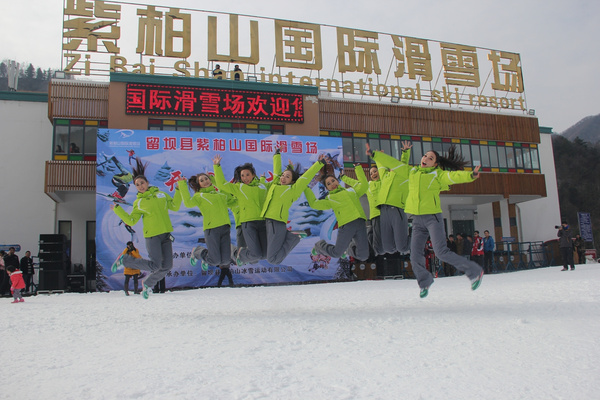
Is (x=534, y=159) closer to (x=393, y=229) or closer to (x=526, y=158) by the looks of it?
(x=526, y=158)

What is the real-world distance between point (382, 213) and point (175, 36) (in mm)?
17061

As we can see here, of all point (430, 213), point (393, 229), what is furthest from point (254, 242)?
point (430, 213)

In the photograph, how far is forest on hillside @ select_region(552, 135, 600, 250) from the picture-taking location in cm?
5162

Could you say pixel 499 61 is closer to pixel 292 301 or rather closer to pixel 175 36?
pixel 175 36

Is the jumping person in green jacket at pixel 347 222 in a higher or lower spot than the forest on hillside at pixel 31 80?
lower

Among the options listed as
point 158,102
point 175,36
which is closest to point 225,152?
point 158,102

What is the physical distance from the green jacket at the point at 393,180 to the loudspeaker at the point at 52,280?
12393 millimetres

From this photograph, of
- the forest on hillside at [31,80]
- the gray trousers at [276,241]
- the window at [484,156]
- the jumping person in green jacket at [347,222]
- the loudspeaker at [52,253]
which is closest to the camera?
the gray trousers at [276,241]

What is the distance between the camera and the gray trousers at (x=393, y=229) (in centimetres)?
761

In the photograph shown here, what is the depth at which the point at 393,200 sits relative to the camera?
7.75 meters

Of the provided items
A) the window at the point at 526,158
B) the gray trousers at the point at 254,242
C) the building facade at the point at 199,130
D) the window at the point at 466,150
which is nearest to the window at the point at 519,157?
the building facade at the point at 199,130

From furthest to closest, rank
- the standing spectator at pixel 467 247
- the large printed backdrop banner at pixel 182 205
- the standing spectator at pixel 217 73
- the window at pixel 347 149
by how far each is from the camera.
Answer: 1. the window at pixel 347 149
2. the standing spectator at pixel 217 73
3. the standing spectator at pixel 467 247
4. the large printed backdrop banner at pixel 182 205

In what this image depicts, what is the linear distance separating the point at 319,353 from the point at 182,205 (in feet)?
43.1

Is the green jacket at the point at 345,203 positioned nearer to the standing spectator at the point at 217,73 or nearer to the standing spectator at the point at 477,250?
the standing spectator at the point at 477,250
